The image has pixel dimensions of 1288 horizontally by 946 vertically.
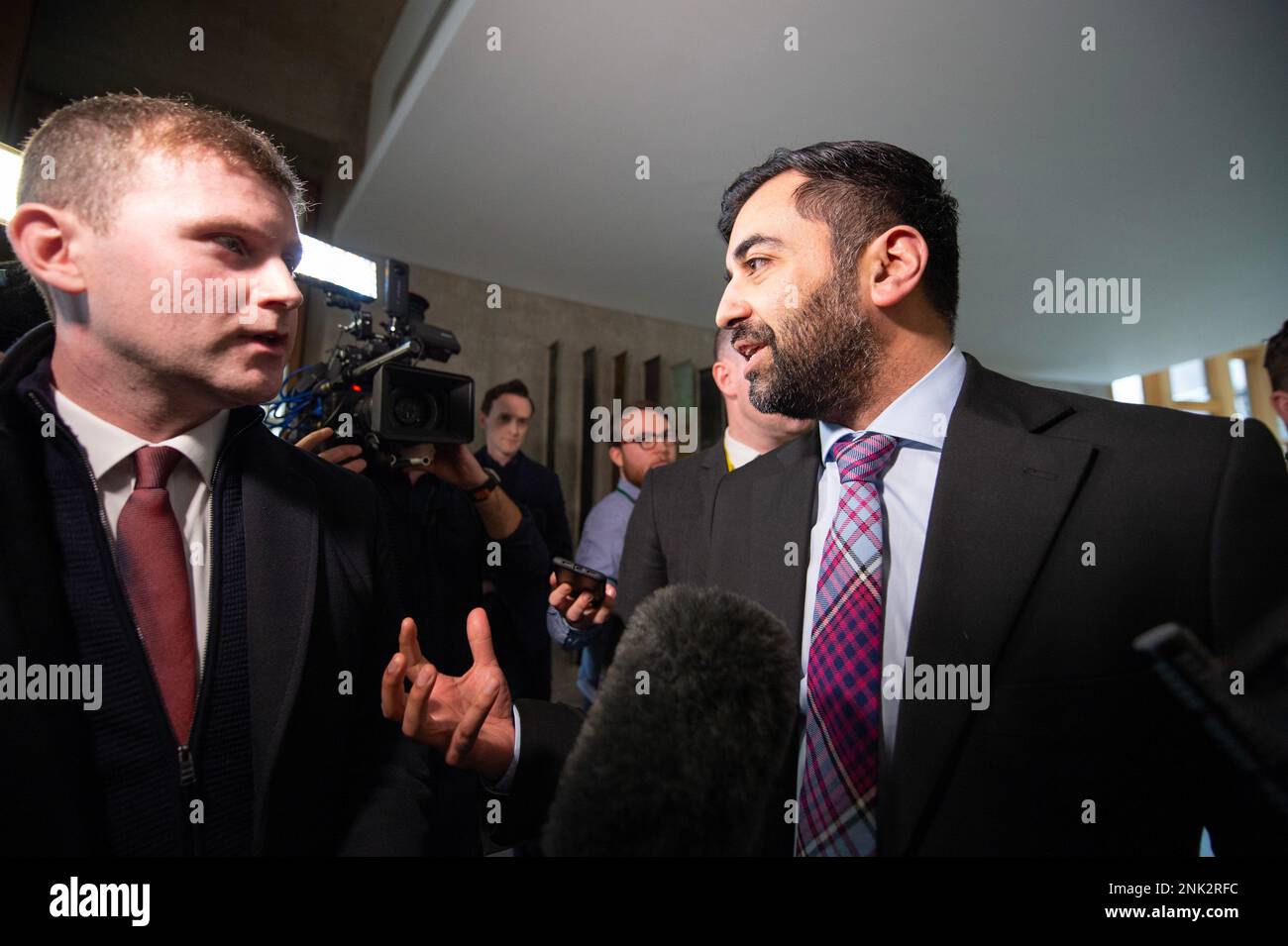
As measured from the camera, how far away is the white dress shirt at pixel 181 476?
694mm

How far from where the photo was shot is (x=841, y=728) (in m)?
0.73

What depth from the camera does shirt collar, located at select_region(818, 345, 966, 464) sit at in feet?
2.81

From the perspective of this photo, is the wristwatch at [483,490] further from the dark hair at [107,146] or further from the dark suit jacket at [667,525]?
the dark hair at [107,146]

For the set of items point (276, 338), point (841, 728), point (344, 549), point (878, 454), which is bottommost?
point (841, 728)

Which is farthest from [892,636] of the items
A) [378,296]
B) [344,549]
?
[378,296]

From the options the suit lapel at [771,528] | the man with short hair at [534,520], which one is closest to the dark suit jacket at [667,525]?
the suit lapel at [771,528]

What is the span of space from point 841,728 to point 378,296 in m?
1.27

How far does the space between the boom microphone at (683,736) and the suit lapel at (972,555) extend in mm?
223

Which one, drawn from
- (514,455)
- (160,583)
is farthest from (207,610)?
(514,455)

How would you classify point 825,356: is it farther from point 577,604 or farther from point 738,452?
point 738,452
